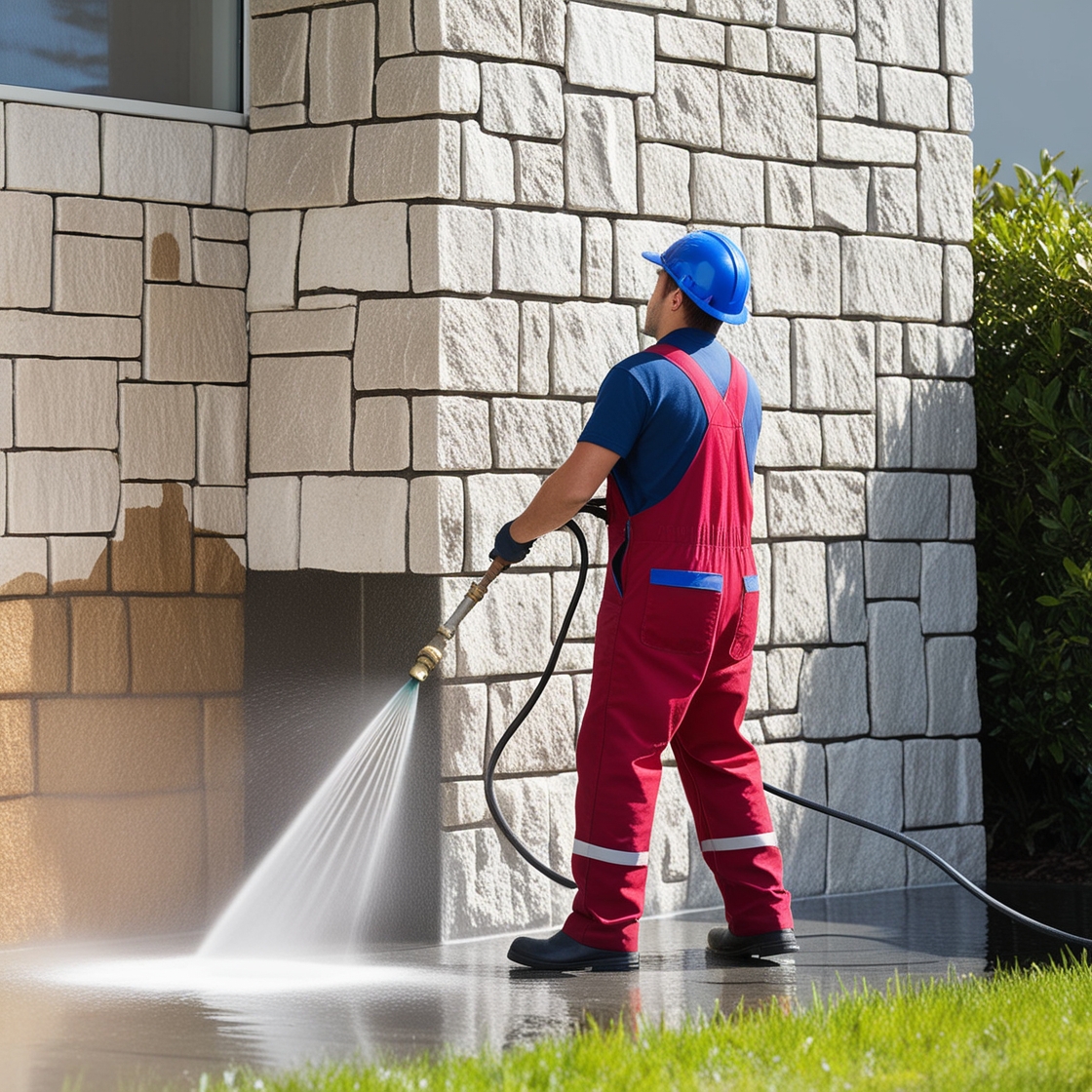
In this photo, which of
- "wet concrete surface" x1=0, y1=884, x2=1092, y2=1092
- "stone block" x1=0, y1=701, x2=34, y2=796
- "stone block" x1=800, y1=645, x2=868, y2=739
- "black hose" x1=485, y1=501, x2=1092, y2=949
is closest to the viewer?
"wet concrete surface" x1=0, y1=884, x2=1092, y2=1092

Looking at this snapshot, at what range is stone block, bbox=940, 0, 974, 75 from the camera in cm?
632

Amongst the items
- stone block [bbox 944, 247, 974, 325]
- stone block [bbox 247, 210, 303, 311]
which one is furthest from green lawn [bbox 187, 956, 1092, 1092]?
stone block [bbox 944, 247, 974, 325]

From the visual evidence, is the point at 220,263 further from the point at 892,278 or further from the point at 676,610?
the point at 892,278

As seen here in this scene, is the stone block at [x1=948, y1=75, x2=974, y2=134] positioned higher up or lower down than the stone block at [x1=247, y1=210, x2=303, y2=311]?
higher up

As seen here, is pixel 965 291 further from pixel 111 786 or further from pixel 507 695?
pixel 111 786

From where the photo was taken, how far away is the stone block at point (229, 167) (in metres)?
5.41

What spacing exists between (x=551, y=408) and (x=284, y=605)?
36.4 inches

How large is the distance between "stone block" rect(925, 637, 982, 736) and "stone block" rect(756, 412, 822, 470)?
0.79 meters

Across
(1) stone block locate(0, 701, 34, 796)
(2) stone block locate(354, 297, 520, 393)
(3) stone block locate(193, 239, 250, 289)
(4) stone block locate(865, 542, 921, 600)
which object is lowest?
(1) stone block locate(0, 701, 34, 796)

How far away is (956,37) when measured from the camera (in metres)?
6.36

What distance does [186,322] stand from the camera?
5.35 meters

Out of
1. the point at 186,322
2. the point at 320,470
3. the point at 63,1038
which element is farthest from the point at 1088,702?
the point at 63,1038

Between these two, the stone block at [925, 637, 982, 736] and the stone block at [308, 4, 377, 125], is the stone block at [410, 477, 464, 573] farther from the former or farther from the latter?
the stone block at [925, 637, 982, 736]

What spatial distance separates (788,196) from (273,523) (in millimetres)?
1883
